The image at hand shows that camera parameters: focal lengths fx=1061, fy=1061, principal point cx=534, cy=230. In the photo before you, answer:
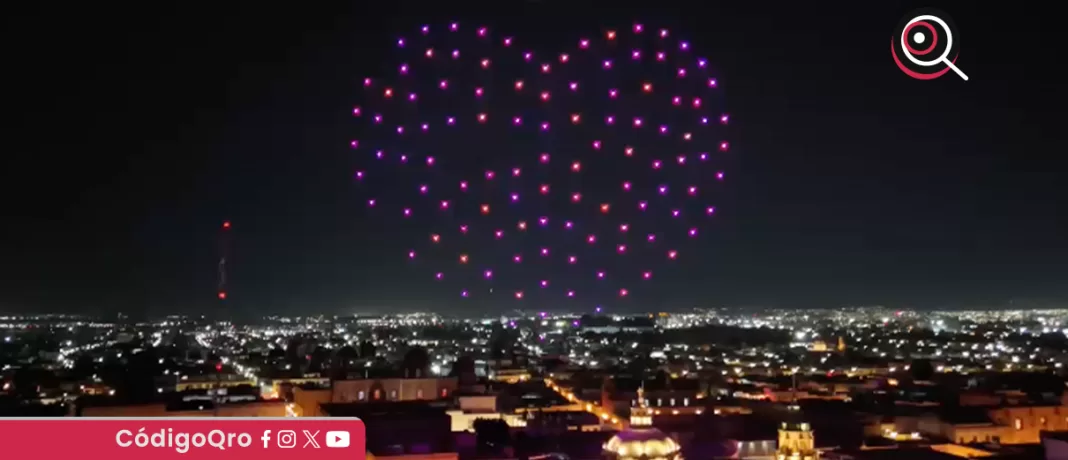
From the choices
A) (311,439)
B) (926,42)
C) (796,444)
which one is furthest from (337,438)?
(796,444)

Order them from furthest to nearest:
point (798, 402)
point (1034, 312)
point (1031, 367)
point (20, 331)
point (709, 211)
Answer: point (1034, 312), point (20, 331), point (1031, 367), point (798, 402), point (709, 211)

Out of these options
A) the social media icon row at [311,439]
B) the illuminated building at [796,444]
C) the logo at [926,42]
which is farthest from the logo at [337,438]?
the illuminated building at [796,444]

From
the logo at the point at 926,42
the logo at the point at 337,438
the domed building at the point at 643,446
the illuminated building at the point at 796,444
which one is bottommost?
the illuminated building at the point at 796,444

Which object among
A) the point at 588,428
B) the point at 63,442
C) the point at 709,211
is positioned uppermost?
the point at 709,211

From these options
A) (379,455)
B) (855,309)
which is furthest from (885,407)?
(855,309)

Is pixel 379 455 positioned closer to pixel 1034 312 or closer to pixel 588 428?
pixel 588 428

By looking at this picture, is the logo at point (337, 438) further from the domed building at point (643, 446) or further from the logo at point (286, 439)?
the domed building at point (643, 446)

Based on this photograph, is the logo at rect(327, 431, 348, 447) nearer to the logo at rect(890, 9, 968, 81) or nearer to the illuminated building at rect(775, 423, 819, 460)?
the logo at rect(890, 9, 968, 81)
